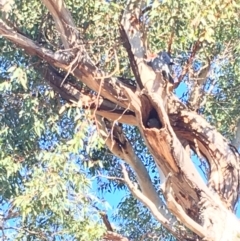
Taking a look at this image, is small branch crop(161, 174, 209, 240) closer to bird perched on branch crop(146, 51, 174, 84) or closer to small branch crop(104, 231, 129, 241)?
small branch crop(104, 231, 129, 241)

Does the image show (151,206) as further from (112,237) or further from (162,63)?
(162,63)

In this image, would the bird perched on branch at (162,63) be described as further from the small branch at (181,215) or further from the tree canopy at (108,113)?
the small branch at (181,215)

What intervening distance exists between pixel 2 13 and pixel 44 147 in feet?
4.90

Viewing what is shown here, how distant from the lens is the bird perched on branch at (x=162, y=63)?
225 inches

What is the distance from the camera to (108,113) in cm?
642

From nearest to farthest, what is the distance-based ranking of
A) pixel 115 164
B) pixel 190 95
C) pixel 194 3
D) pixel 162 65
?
1. pixel 194 3
2. pixel 162 65
3. pixel 190 95
4. pixel 115 164

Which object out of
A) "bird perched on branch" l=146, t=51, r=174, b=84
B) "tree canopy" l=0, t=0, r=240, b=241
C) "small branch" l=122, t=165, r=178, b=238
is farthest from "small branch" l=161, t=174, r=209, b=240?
"bird perched on branch" l=146, t=51, r=174, b=84

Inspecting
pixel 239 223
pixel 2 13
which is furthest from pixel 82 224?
pixel 2 13

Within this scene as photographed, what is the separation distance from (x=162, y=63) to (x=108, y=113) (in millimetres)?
949

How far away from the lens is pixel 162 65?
18.9 ft

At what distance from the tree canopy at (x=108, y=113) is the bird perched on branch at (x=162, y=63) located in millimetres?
39

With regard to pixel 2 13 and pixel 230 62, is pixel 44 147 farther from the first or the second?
pixel 230 62

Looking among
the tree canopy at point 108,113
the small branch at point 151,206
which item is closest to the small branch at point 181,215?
the tree canopy at point 108,113

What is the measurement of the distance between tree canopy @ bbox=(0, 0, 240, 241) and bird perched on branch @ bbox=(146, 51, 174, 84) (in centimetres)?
4
